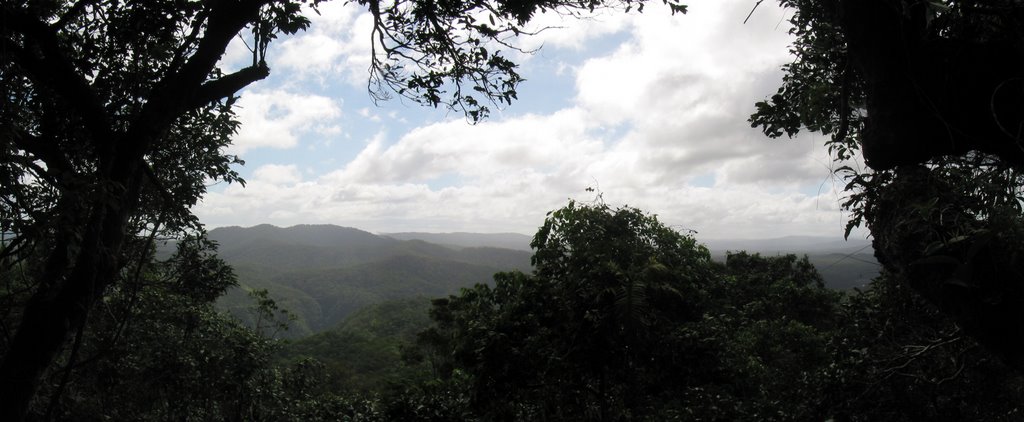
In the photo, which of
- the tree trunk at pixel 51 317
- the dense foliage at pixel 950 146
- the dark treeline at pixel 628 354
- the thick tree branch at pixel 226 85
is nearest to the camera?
the dense foliage at pixel 950 146

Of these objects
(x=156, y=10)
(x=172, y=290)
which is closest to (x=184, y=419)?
(x=172, y=290)

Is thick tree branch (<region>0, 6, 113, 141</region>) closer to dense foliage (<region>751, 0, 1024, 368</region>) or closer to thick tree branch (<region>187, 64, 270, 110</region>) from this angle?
thick tree branch (<region>187, 64, 270, 110</region>)

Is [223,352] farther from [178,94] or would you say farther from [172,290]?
[178,94]

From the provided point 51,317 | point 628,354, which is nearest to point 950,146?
point 628,354

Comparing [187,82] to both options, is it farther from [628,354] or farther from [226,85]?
[628,354]

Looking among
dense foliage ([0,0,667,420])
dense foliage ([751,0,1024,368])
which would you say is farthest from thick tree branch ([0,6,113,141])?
dense foliage ([751,0,1024,368])

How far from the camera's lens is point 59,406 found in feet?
19.9

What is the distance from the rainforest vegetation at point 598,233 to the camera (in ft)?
7.97

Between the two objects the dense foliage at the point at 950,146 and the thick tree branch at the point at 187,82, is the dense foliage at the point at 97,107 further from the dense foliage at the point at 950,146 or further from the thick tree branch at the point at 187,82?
the dense foliage at the point at 950,146

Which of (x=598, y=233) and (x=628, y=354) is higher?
(x=598, y=233)

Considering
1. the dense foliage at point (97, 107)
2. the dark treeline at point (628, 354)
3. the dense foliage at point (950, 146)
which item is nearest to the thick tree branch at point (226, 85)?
the dense foliage at point (97, 107)

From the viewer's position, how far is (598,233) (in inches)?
250

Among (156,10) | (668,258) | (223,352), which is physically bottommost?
(223,352)

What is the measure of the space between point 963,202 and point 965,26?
3.09 ft
